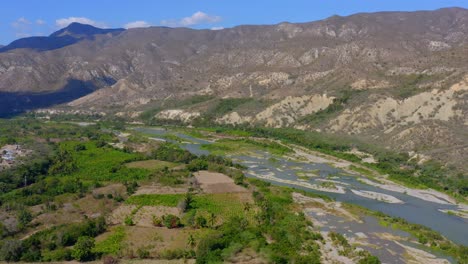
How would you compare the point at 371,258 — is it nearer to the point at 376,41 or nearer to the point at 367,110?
the point at 367,110

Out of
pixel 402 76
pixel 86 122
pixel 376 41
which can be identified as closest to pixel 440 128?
pixel 402 76

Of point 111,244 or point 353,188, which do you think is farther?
point 353,188

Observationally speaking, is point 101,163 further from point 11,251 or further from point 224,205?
point 11,251

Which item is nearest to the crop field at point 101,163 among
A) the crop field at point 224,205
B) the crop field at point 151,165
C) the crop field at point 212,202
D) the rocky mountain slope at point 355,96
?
the crop field at point 151,165

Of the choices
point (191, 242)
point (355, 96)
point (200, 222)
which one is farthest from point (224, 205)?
point (355, 96)

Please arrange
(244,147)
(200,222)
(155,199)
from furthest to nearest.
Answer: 1. (244,147)
2. (155,199)
3. (200,222)
